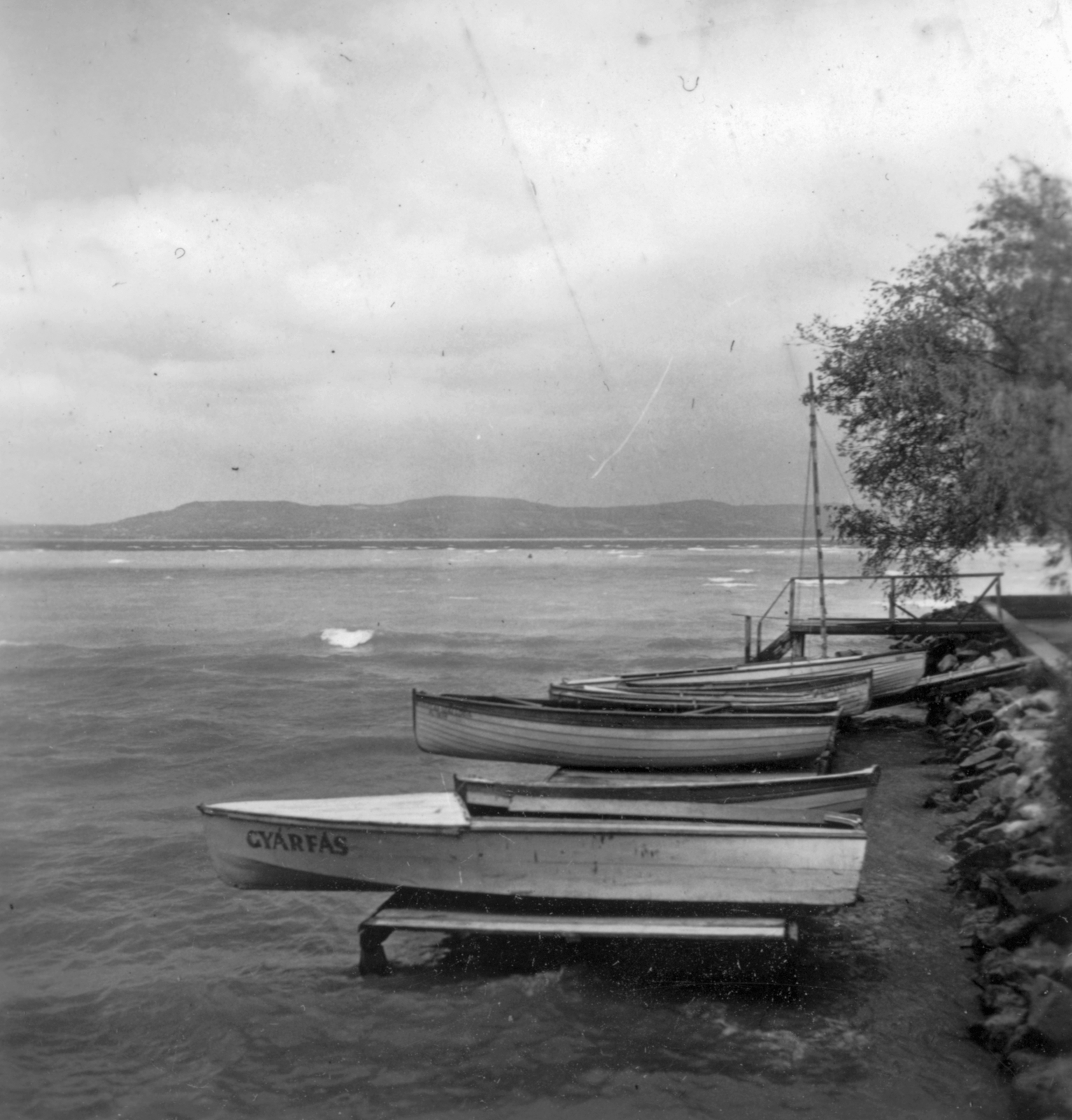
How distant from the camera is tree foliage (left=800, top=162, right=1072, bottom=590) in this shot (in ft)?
45.1

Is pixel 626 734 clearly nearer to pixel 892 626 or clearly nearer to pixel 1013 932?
pixel 1013 932

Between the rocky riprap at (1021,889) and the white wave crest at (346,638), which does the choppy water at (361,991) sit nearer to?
the rocky riprap at (1021,889)

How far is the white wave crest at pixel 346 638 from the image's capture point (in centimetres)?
3928

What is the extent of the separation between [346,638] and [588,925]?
111 feet

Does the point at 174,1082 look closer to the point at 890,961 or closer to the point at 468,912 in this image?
the point at 468,912

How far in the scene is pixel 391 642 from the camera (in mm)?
40156

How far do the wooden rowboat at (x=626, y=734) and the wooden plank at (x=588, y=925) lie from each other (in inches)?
237

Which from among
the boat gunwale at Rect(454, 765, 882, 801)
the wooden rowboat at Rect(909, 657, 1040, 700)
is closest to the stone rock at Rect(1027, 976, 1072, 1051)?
the boat gunwale at Rect(454, 765, 882, 801)

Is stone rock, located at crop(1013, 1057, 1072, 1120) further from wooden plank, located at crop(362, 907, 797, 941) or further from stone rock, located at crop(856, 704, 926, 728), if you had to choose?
stone rock, located at crop(856, 704, 926, 728)

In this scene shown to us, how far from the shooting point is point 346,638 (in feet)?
136

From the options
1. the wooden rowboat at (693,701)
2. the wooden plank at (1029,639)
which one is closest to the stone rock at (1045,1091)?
→ the wooden plank at (1029,639)

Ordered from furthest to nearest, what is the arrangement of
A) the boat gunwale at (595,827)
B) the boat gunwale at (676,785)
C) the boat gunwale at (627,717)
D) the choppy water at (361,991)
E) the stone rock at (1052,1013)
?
1. the boat gunwale at (627,717)
2. the boat gunwale at (676,785)
3. the boat gunwale at (595,827)
4. the choppy water at (361,991)
5. the stone rock at (1052,1013)

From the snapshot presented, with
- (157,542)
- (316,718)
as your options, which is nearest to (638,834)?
(316,718)

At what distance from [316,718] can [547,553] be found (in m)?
131
